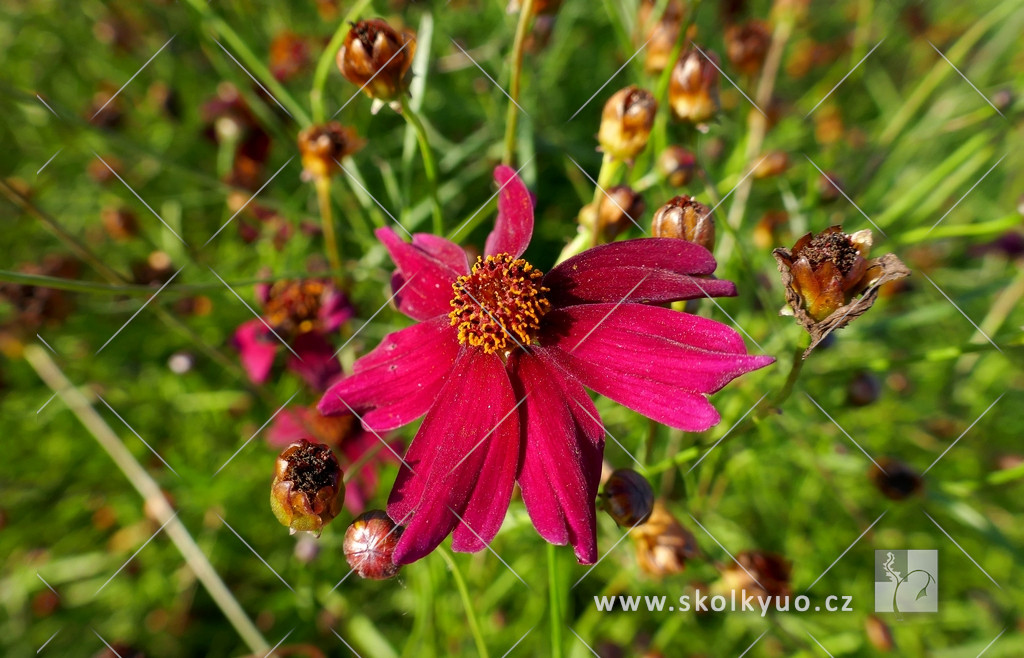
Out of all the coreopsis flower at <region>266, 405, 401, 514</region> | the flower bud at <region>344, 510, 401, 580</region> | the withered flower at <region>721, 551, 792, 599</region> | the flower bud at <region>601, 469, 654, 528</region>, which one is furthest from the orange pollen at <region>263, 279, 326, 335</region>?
the withered flower at <region>721, 551, 792, 599</region>

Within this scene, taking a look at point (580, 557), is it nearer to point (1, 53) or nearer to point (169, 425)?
point (169, 425)

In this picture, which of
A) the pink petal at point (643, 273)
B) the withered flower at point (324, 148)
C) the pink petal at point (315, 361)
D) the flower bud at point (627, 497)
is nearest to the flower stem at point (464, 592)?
the flower bud at point (627, 497)

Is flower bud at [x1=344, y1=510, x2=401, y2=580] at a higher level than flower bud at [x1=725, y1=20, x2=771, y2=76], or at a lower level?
lower

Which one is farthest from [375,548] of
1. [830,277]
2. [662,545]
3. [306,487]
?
[830,277]

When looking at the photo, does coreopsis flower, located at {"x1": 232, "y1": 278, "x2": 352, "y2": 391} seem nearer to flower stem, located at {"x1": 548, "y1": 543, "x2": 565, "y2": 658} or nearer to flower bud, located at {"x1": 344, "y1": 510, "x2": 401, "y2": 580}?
flower bud, located at {"x1": 344, "y1": 510, "x2": 401, "y2": 580}

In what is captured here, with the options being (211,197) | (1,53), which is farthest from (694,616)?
(1,53)
